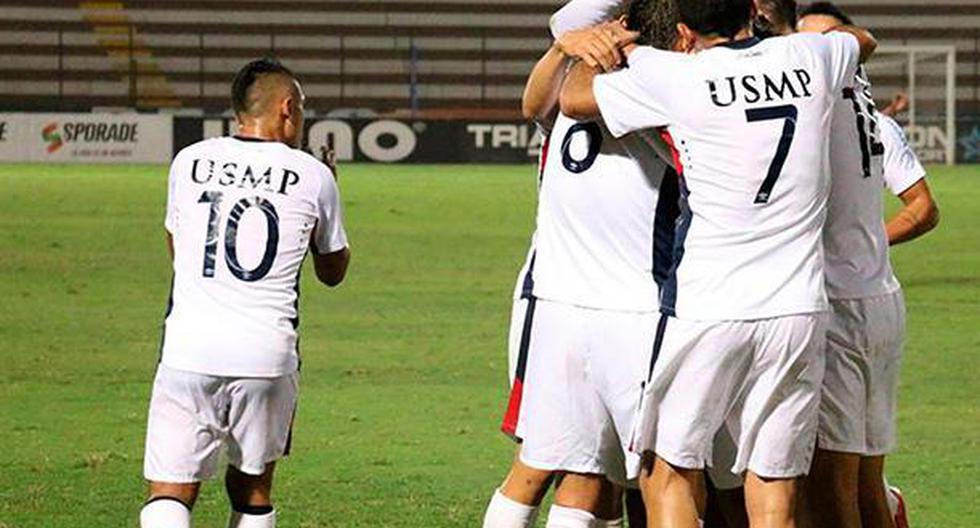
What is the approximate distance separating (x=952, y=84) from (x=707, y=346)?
3564cm

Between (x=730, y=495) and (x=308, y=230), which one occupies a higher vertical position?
(x=308, y=230)

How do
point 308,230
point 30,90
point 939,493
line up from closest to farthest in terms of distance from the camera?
point 308,230, point 939,493, point 30,90

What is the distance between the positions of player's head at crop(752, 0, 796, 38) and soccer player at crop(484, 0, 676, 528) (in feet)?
1.79

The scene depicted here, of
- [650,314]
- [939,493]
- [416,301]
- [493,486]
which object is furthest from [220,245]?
[416,301]

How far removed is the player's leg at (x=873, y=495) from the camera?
22.7ft

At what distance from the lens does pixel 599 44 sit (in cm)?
604

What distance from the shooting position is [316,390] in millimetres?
12516

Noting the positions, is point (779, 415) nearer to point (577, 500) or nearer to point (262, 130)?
point (577, 500)

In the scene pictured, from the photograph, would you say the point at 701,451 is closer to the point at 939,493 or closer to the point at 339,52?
the point at 939,493

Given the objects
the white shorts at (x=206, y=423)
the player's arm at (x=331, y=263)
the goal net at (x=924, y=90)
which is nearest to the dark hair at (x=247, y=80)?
the player's arm at (x=331, y=263)

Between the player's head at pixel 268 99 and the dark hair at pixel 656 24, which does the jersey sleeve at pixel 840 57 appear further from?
the player's head at pixel 268 99

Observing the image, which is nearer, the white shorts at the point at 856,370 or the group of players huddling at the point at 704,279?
the group of players huddling at the point at 704,279

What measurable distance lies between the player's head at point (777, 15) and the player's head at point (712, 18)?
62 cm

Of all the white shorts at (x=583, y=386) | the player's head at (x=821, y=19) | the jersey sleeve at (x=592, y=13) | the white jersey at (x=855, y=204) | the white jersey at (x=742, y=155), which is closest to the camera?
the white jersey at (x=742, y=155)
